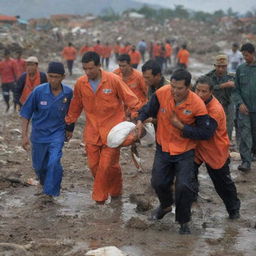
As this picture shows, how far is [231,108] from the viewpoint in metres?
8.14

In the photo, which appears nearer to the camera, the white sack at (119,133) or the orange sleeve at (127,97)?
the white sack at (119,133)

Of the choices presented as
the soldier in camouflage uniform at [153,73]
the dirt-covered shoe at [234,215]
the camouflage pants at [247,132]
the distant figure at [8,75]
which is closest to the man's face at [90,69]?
the soldier in camouflage uniform at [153,73]

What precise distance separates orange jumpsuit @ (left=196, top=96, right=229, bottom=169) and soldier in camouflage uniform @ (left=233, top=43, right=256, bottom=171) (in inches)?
93.9

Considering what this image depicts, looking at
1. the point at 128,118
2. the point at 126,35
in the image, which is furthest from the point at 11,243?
the point at 126,35

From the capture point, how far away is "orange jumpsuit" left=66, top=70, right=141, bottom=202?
623 cm

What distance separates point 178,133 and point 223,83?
2.75 m

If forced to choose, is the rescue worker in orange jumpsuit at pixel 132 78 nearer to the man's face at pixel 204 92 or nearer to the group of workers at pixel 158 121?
the group of workers at pixel 158 121

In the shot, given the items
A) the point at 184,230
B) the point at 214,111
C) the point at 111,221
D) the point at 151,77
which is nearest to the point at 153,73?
the point at 151,77

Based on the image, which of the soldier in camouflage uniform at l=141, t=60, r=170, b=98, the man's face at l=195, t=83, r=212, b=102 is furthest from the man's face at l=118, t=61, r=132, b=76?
the man's face at l=195, t=83, r=212, b=102

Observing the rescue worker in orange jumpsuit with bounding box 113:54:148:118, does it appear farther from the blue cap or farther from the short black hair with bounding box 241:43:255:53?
the blue cap

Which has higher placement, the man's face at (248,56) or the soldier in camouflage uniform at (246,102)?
the man's face at (248,56)

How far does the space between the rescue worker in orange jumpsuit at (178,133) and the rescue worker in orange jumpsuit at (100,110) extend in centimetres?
80

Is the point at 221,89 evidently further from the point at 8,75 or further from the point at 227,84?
the point at 8,75

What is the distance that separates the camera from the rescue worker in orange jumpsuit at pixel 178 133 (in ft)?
16.9
